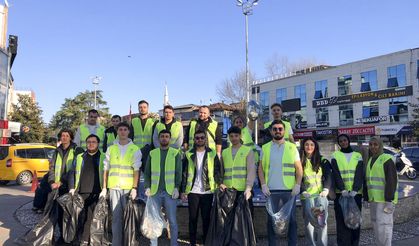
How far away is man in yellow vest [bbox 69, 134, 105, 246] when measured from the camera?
20.2 feet

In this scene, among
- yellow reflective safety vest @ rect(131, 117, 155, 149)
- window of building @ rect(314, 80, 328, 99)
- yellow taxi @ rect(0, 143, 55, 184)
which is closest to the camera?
yellow reflective safety vest @ rect(131, 117, 155, 149)

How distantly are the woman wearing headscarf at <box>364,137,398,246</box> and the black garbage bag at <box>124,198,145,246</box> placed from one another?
3.48 meters

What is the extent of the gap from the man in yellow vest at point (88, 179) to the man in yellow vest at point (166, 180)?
0.89 metres

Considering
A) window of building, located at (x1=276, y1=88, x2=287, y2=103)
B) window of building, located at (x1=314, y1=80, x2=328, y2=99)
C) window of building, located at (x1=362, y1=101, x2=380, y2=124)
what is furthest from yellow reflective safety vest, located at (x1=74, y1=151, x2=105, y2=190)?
window of building, located at (x1=276, y1=88, x2=287, y2=103)

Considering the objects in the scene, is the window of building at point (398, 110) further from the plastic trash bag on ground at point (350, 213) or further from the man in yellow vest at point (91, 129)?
the man in yellow vest at point (91, 129)

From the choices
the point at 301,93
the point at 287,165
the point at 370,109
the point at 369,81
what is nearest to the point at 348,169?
the point at 287,165

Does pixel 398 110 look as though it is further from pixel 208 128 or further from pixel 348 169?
pixel 348 169

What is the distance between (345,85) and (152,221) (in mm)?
43278

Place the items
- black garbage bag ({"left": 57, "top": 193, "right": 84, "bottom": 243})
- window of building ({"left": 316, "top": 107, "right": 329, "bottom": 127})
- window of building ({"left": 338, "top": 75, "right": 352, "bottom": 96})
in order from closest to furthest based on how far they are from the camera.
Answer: black garbage bag ({"left": 57, "top": 193, "right": 84, "bottom": 243})
window of building ({"left": 338, "top": 75, "right": 352, "bottom": 96})
window of building ({"left": 316, "top": 107, "right": 329, "bottom": 127})

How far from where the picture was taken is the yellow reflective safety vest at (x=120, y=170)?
230 inches

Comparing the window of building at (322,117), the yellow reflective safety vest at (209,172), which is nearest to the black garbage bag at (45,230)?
the yellow reflective safety vest at (209,172)

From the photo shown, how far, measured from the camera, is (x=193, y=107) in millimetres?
64312

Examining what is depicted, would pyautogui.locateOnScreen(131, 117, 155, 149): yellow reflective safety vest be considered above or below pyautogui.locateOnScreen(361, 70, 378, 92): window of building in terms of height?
below

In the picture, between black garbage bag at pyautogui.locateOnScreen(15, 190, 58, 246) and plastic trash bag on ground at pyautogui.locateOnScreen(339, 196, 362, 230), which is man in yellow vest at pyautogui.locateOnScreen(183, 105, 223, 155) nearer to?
plastic trash bag on ground at pyautogui.locateOnScreen(339, 196, 362, 230)
